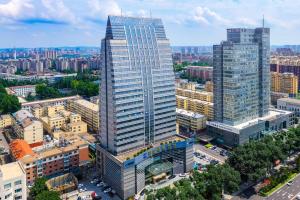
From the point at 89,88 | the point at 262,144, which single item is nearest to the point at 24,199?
the point at 262,144

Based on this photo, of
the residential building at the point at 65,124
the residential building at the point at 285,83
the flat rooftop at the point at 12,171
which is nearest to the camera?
the flat rooftop at the point at 12,171

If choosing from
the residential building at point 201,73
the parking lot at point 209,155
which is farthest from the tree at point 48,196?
the residential building at point 201,73

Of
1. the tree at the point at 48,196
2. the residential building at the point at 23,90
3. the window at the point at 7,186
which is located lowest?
the tree at the point at 48,196

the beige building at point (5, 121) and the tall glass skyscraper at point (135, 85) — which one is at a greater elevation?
the tall glass skyscraper at point (135, 85)

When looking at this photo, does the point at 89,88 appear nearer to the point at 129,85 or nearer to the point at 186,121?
the point at 186,121

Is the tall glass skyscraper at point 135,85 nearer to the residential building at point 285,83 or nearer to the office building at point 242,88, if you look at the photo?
the office building at point 242,88
